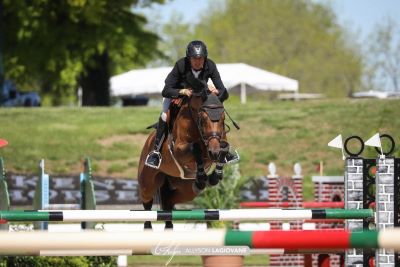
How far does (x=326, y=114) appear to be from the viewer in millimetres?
26578

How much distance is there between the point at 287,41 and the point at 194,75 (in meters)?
42.8

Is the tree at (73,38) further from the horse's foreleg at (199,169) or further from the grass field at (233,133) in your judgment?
the horse's foreleg at (199,169)

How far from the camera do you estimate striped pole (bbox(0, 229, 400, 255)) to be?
3.55m

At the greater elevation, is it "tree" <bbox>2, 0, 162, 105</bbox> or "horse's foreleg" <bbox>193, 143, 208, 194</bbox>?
"tree" <bbox>2, 0, 162, 105</bbox>

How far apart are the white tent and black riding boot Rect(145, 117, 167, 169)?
65.8 feet

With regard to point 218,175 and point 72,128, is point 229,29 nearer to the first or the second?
point 72,128

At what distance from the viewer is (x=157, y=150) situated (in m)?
8.78

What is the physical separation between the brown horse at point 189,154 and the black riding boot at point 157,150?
6cm

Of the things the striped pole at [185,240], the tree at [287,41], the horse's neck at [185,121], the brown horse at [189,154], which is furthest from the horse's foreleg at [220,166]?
the tree at [287,41]

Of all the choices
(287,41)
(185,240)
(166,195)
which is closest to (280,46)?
(287,41)

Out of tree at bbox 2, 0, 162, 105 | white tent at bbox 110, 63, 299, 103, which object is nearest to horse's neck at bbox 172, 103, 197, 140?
tree at bbox 2, 0, 162, 105

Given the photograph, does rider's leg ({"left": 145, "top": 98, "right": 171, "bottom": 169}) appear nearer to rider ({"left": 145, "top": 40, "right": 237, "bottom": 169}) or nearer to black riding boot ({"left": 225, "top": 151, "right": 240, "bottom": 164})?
rider ({"left": 145, "top": 40, "right": 237, "bottom": 169})

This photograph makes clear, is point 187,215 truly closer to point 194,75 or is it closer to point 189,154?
point 189,154

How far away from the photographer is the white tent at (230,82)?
29.2 m
